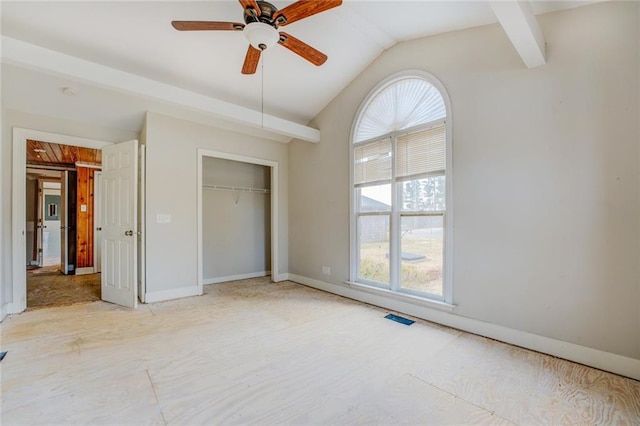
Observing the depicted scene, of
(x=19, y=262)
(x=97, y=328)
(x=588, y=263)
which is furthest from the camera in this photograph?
(x=19, y=262)

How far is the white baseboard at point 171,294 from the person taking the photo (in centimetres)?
390

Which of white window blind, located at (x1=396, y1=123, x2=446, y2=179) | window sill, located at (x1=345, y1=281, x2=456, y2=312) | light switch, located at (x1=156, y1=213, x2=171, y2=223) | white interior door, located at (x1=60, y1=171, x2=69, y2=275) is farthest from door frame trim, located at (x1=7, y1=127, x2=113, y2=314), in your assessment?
white window blind, located at (x1=396, y1=123, x2=446, y2=179)

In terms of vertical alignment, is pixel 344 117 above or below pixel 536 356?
above

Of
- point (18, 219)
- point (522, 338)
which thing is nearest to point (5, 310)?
point (18, 219)

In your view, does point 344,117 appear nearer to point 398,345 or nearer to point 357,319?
point 357,319

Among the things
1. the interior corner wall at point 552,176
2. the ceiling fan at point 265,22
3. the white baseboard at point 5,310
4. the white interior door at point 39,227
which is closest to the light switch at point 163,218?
the white baseboard at point 5,310

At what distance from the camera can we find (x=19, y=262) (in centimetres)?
355

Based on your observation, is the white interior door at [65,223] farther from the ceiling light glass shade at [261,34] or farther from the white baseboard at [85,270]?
the ceiling light glass shade at [261,34]

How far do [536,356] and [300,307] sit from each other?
2.50 m

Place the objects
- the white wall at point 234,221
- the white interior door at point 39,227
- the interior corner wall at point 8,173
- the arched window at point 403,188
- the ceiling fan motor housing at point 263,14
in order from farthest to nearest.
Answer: the white interior door at point 39,227, the white wall at point 234,221, the interior corner wall at point 8,173, the arched window at point 403,188, the ceiling fan motor housing at point 263,14

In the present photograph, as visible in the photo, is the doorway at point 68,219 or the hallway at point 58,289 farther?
the doorway at point 68,219

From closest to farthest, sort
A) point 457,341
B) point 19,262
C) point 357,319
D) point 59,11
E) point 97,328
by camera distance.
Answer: point 59,11, point 457,341, point 97,328, point 357,319, point 19,262

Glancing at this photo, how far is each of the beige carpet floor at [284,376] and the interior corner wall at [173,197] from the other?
871 millimetres

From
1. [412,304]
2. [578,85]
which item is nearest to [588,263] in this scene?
[578,85]
